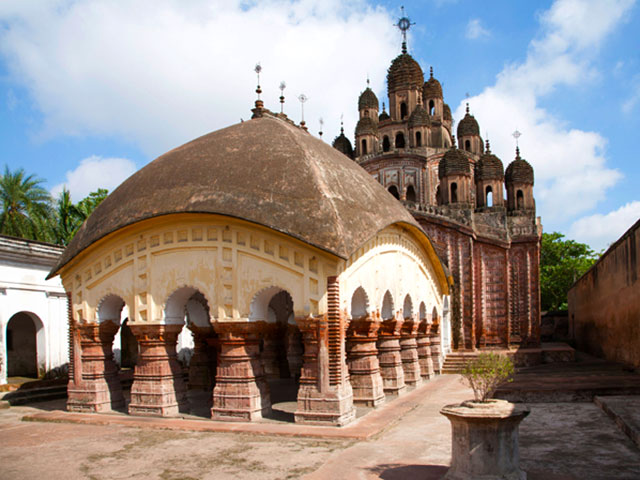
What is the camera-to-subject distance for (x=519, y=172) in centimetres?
2723

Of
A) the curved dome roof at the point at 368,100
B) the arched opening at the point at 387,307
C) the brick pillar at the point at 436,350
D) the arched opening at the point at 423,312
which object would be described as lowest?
the brick pillar at the point at 436,350

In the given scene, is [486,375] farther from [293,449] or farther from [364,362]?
[364,362]

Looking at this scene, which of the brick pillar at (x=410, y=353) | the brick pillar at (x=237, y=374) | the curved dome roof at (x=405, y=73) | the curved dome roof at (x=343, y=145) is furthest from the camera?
the curved dome roof at (x=343, y=145)

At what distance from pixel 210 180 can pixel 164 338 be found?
10.1 feet

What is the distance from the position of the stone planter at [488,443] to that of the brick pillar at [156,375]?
655cm

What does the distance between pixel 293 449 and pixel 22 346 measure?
41.5 ft

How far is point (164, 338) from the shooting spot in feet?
36.7

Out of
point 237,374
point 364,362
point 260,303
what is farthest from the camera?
point 364,362

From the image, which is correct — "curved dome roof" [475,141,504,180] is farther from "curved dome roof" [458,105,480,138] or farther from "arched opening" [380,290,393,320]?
"arched opening" [380,290,393,320]

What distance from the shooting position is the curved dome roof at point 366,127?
109 feet

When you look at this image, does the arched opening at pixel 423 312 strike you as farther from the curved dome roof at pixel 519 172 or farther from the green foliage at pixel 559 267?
the green foliage at pixel 559 267

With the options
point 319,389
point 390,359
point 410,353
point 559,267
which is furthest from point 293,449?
point 559,267

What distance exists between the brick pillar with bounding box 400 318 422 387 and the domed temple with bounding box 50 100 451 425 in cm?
238

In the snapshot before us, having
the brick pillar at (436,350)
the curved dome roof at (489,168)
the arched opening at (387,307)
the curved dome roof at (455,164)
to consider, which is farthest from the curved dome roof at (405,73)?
the arched opening at (387,307)
